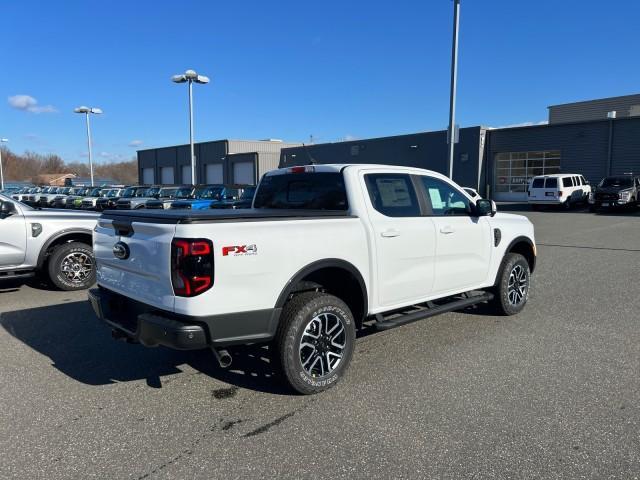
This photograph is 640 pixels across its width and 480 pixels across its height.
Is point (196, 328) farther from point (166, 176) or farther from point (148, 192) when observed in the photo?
point (166, 176)

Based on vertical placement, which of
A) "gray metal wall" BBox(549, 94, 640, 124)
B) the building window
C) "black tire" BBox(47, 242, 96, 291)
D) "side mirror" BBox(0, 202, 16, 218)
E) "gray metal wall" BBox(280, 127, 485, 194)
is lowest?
"black tire" BBox(47, 242, 96, 291)

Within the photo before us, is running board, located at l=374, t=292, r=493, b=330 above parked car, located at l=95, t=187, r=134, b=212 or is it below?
below

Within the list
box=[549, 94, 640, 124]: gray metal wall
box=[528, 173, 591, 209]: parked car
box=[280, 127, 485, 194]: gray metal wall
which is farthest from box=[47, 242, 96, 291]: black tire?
box=[549, 94, 640, 124]: gray metal wall

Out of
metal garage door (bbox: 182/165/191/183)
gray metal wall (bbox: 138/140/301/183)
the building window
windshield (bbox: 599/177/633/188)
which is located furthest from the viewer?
metal garage door (bbox: 182/165/191/183)

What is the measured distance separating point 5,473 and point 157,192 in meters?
27.8

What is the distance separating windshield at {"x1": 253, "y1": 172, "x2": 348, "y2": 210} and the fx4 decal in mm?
1251

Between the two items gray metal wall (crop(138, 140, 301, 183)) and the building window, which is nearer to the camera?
the building window

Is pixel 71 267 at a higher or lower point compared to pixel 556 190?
lower

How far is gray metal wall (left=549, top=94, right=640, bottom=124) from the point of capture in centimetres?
4466

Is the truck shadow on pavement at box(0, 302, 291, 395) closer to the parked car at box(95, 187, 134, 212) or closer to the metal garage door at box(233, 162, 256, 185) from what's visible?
A: the parked car at box(95, 187, 134, 212)

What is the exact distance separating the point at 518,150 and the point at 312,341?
111ft

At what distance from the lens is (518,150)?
34344mm

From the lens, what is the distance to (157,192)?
29438 mm

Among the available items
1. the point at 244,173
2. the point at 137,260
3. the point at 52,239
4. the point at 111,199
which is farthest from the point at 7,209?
the point at 244,173
